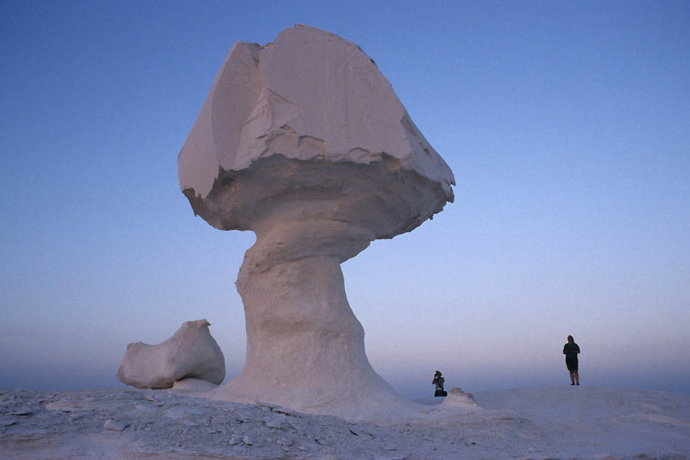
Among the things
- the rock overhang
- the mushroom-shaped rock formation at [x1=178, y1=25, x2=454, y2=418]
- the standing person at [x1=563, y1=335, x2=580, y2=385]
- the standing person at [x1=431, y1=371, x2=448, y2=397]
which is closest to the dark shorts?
the standing person at [x1=563, y1=335, x2=580, y2=385]

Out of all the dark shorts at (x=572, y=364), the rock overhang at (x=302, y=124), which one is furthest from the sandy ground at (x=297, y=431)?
the rock overhang at (x=302, y=124)

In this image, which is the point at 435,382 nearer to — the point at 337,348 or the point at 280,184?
the point at 337,348

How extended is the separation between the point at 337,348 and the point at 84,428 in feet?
14.1

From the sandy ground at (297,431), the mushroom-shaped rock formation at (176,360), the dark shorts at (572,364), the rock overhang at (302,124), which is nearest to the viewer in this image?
the sandy ground at (297,431)

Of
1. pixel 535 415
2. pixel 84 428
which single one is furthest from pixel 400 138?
pixel 84 428

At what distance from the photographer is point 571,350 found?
1132cm

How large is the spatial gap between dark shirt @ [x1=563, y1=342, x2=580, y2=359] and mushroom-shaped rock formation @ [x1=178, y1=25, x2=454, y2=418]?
482cm

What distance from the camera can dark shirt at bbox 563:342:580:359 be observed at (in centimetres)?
1129

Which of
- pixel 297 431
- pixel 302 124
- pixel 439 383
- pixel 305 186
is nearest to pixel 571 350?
pixel 439 383

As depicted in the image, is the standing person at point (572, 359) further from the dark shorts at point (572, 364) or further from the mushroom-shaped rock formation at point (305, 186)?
the mushroom-shaped rock formation at point (305, 186)

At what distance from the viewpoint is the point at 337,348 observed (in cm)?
825

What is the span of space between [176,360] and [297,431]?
5569mm

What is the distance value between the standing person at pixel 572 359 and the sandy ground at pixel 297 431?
8.87 feet

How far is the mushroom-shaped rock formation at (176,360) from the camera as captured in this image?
996 centimetres
